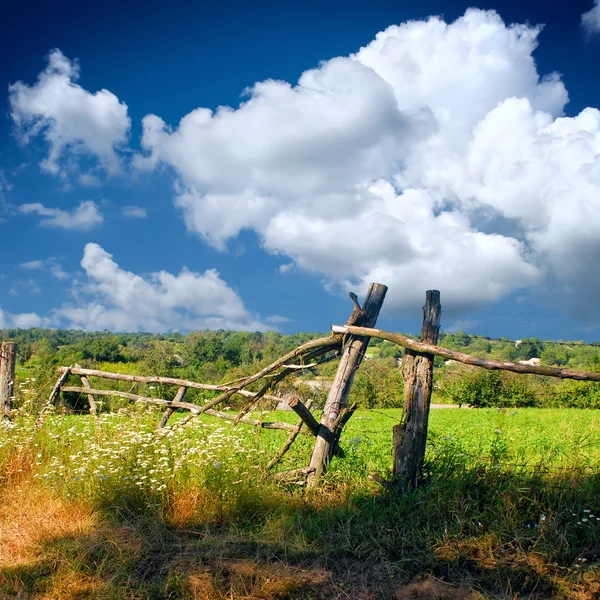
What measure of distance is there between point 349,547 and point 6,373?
697 cm

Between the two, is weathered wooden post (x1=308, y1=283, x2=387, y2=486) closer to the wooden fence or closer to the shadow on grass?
the wooden fence

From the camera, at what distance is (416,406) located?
15.5 feet

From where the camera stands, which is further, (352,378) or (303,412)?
(352,378)

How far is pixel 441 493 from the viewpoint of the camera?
14.5 ft

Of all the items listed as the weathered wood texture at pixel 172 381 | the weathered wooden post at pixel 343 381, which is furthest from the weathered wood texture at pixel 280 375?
the weathered wooden post at pixel 343 381

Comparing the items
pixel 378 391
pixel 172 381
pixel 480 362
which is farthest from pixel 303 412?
pixel 378 391

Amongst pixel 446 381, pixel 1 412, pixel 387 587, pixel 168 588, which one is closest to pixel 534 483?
pixel 387 587

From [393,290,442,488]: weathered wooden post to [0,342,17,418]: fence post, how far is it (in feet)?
22.3

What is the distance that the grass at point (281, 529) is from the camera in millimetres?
3609

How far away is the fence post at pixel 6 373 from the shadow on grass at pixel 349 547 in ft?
15.9

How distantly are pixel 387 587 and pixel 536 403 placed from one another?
2640 centimetres

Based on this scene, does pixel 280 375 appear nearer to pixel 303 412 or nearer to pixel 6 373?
pixel 303 412

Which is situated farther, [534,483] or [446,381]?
[446,381]

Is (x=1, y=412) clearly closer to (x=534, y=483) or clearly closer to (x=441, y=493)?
(x=441, y=493)
